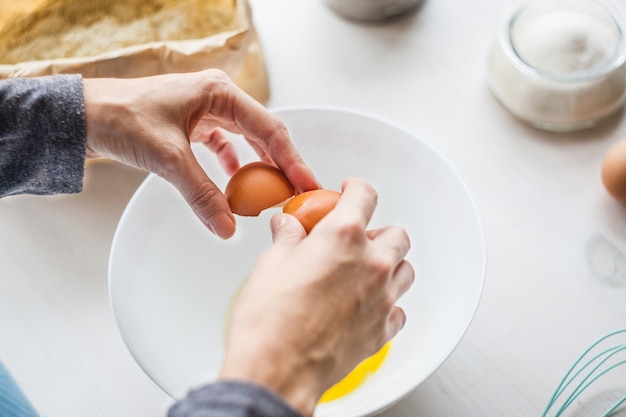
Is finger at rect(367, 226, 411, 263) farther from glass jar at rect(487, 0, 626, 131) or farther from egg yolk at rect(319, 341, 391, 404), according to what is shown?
glass jar at rect(487, 0, 626, 131)

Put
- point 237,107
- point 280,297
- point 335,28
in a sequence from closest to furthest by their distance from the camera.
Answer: point 280,297 < point 237,107 < point 335,28

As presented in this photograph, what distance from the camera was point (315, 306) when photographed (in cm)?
62

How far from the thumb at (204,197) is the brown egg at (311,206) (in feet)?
0.25

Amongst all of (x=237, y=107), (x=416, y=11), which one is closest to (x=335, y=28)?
(x=416, y=11)

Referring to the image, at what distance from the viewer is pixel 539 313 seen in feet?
3.17

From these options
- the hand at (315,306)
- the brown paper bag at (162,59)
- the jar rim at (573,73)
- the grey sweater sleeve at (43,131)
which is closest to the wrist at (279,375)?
the hand at (315,306)

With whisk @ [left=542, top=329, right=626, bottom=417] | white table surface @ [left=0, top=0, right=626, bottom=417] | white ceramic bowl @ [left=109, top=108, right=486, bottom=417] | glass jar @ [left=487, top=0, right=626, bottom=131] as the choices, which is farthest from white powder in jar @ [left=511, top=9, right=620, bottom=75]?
whisk @ [left=542, top=329, right=626, bottom=417]

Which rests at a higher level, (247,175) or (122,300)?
(247,175)

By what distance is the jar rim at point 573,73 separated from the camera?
1046 millimetres

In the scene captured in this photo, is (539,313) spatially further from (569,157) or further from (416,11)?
(416,11)

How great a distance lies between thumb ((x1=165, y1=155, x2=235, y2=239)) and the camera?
0.80m

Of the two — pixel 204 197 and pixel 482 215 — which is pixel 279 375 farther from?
pixel 482 215

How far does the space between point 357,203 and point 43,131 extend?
Result: 42cm

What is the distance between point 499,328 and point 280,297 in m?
0.47
